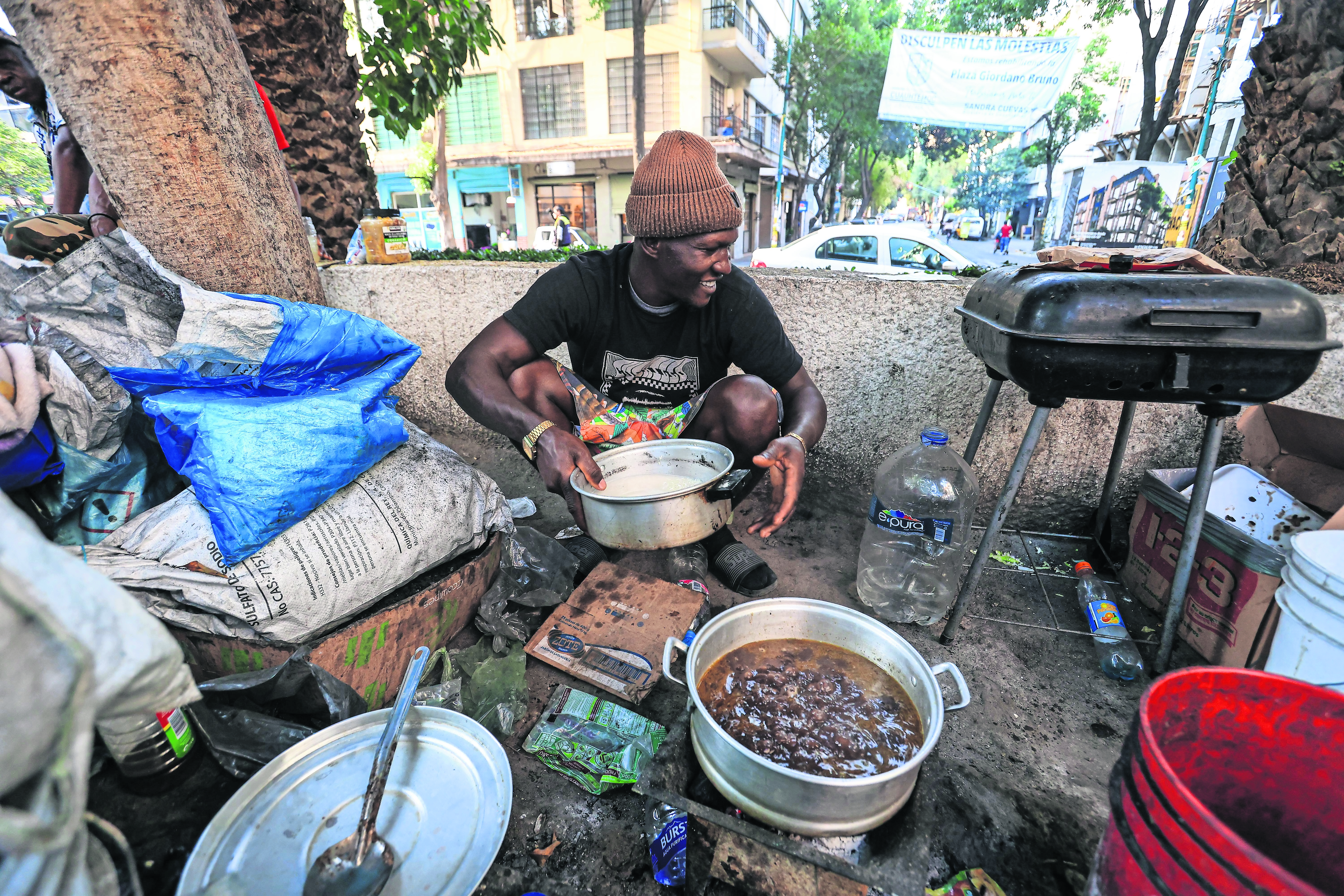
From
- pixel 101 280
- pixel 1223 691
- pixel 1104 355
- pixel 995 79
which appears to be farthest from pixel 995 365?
pixel 995 79

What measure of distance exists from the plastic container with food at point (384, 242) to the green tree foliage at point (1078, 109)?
48.9 feet

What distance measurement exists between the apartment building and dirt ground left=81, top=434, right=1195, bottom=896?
15851mm

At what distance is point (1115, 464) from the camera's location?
7.32 ft

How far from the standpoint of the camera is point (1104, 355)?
1.46 m

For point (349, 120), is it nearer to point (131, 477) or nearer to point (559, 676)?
point (131, 477)

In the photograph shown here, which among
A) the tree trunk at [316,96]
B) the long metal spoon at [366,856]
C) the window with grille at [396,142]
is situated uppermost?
the window with grille at [396,142]

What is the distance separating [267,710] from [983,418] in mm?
2345

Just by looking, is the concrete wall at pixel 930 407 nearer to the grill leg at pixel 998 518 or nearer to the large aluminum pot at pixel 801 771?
the grill leg at pixel 998 518

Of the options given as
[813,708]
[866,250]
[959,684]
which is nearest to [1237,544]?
[959,684]

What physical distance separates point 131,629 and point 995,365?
1971mm

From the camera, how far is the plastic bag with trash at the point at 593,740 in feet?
4.49

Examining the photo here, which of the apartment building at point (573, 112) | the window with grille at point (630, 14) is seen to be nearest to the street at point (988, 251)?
the apartment building at point (573, 112)

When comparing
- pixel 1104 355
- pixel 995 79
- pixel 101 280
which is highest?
pixel 995 79

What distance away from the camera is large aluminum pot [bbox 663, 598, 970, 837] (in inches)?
34.9
